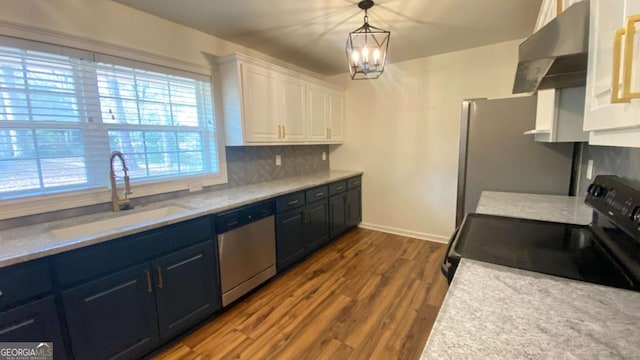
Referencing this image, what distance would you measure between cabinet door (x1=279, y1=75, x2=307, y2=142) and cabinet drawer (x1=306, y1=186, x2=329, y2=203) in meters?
0.64

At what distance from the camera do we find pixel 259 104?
2.72m

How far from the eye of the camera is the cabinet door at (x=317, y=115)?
11.3 feet

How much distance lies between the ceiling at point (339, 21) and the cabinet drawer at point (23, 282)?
5.96 ft

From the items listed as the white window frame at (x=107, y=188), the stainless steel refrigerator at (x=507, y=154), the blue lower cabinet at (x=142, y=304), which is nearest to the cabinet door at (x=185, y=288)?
the blue lower cabinet at (x=142, y=304)

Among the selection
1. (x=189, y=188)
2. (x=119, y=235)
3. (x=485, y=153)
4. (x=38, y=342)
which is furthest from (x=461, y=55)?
(x=38, y=342)

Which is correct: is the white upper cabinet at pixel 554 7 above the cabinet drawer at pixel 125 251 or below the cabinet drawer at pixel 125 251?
above

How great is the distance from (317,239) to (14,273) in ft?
7.98

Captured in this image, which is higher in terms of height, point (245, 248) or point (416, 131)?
point (416, 131)

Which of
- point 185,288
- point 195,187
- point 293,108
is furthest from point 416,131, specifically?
point 185,288

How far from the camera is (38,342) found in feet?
4.22

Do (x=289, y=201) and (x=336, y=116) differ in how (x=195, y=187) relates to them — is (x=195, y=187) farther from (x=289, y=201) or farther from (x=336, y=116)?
(x=336, y=116)

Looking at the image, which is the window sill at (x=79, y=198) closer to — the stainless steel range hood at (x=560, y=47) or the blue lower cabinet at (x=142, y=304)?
the blue lower cabinet at (x=142, y=304)

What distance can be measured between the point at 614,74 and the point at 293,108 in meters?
2.81

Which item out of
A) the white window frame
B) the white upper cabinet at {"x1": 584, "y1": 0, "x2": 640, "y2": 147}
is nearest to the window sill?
the white window frame
